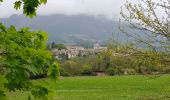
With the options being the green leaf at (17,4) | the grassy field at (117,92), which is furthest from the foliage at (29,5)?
the grassy field at (117,92)

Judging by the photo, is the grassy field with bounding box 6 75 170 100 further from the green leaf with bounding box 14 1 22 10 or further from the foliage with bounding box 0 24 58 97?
the green leaf with bounding box 14 1 22 10

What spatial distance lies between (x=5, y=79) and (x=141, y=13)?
22.3 feet

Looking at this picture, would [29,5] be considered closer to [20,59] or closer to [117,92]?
[20,59]

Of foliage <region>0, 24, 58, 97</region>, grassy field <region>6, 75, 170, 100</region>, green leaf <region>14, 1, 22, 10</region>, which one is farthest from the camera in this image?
grassy field <region>6, 75, 170, 100</region>

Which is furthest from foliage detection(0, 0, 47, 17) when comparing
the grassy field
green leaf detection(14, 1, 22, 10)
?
the grassy field

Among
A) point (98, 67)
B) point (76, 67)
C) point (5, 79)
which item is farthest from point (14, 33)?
point (76, 67)

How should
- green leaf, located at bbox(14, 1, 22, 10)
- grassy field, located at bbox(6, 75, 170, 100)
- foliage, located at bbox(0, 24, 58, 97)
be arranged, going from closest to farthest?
foliage, located at bbox(0, 24, 58, 97)
green leaf, located at bbox(14, 1, 22, 10)
grassy field, located at bbox(6, 75, 170, 100)

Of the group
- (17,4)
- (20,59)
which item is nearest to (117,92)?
(17,4)

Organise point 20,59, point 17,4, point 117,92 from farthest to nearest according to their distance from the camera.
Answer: point 117,92 < point 17,4 < point 20,59

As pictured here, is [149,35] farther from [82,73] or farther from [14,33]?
[82,73]

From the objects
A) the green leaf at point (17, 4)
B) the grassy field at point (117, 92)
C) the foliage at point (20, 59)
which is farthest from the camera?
the grassy field at point (117, 92)

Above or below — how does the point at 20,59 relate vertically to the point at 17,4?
below

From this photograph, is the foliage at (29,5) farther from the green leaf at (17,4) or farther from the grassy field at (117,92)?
the grassy field at (117,92)

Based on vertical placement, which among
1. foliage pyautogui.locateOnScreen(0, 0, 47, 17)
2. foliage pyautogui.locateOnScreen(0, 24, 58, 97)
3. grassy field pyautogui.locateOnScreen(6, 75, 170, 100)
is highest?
foliage pyautogui.locateOnScreen(0, 0, 47, 17)
